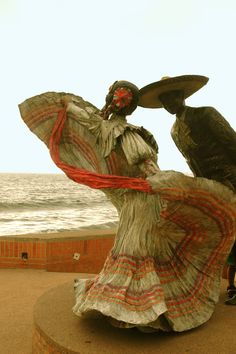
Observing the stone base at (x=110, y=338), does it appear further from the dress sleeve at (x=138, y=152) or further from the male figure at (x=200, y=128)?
the dress sleeve at (x=138, y=152)

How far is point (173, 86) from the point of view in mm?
3193

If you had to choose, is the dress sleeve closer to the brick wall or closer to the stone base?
the stone base

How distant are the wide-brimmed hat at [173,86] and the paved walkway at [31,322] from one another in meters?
1.92

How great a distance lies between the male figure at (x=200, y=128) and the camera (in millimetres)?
3195

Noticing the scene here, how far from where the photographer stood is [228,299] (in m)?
3.88

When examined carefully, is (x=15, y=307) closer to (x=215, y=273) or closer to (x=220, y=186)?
(x=215, y=273)

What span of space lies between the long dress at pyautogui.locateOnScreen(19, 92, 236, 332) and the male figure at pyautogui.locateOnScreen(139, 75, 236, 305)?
0.92 feet

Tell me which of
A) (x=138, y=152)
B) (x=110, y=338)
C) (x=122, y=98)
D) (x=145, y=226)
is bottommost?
(x=110, y=338)

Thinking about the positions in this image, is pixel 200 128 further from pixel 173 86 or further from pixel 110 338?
pixel 110 338

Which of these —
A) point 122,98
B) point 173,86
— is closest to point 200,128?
point 173,86

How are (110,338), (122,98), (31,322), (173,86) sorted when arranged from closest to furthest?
(110,338), (173,86), (122,98), (31,322)

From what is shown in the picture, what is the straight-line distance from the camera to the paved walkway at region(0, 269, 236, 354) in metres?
2.88

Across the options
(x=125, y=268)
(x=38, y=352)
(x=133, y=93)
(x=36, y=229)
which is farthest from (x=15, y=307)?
(x=36, y=229)

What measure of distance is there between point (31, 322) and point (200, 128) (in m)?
2.93
